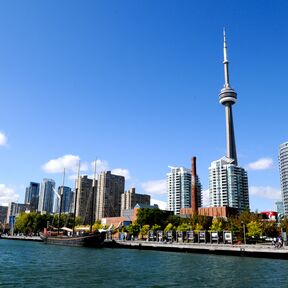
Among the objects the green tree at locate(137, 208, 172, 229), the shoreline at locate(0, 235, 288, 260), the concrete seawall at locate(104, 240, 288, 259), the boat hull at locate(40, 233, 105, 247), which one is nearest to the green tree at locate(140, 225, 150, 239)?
the green tree at locate(137, 208, 172, 229)

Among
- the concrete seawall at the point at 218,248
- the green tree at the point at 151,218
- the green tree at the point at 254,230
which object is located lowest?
the concrete seawall at the point at 218,248

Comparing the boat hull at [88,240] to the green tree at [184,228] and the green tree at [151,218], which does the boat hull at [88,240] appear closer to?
the green tree at [184,228]

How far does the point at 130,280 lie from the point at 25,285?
10712 mm

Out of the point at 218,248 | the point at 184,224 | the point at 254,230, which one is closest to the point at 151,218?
the point at 184,224

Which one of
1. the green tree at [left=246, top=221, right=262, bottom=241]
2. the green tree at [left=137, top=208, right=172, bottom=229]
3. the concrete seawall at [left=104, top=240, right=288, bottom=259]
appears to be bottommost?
the concrete seawall at [left=104, top=240, right=288, bottom=259]

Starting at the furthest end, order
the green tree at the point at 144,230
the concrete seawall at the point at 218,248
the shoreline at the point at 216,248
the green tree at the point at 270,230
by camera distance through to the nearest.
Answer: the green tree at the point at 144,230, the green tree at the point at 270,230, the shoreline at the point at 216,248, the concrete seawall at the point at 218,248

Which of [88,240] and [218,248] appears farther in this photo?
[88,240]

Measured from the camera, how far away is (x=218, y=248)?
3177 inches

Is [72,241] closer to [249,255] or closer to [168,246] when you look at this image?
[168,246]

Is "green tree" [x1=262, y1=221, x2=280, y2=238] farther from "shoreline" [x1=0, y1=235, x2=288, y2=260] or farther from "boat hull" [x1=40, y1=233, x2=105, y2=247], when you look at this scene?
"boat hull" [x1=40, y1=233, x2=105, y2=247]

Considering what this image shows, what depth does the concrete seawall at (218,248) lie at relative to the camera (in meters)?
69.4

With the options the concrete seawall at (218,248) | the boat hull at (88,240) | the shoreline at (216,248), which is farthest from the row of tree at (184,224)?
the boat hull at (88,240)

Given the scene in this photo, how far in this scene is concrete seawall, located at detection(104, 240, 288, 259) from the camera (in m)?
69.4

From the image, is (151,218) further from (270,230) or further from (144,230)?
(270,230)
